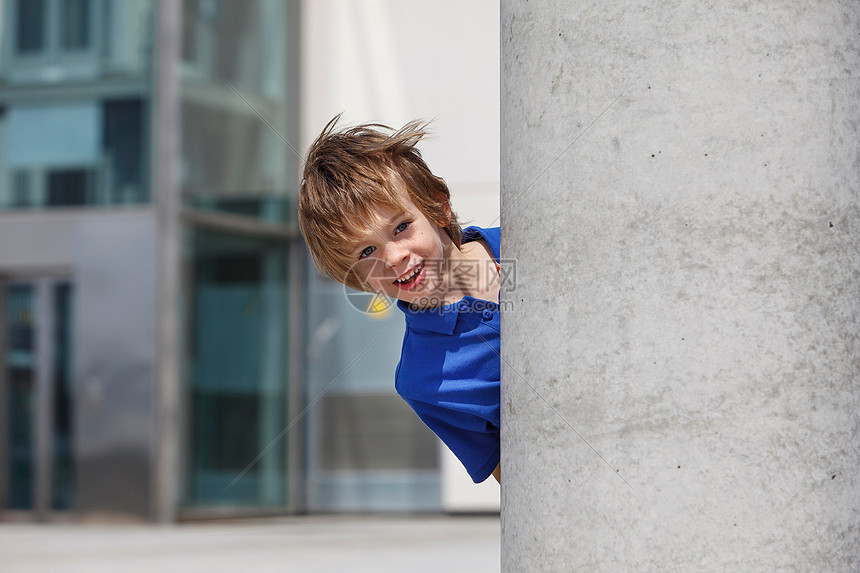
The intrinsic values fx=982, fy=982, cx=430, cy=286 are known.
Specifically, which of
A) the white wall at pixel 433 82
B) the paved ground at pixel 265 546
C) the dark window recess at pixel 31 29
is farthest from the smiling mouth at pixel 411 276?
the dark window recess at pixel 31 29

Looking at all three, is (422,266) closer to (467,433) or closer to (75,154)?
(467,433)

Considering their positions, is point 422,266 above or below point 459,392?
above

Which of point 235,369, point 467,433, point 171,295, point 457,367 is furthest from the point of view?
point 235,369

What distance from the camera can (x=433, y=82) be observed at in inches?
403

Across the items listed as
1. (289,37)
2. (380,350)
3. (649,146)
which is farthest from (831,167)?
(289,37)

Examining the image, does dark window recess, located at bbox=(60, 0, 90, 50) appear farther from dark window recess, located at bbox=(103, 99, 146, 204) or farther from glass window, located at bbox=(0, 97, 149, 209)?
dark window recess, located at bbox=(103, 99, 146, 204)

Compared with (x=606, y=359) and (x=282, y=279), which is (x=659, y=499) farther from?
(x=282, y=279)

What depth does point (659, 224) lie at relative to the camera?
3.95 feet

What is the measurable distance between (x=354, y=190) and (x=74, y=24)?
906 centimetres

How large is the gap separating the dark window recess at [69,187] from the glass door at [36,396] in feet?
2.61

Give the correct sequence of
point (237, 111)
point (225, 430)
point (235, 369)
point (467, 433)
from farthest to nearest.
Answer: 1. point (237, 111)
2. point (235, 369)
3. point (225, 430)
4. point (467, 433)

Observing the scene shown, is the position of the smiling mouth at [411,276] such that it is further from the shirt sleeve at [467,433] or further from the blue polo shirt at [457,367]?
the shirt sleeve at [467,433]

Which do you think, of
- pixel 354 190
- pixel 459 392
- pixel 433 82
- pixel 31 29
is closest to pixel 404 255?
pixel 354 190

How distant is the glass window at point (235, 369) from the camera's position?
31.7 ft
